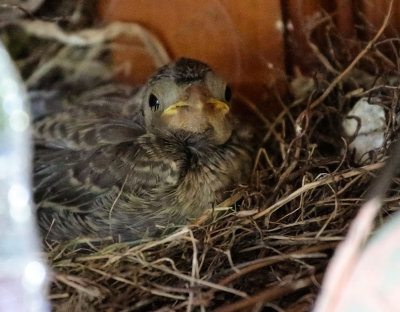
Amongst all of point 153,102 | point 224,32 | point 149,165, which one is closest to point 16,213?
point 149,165

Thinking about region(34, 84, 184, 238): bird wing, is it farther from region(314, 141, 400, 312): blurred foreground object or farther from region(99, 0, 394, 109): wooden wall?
region(314, 141, 400, 312): blurred foreground object

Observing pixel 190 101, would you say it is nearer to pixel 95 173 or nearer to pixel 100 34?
pixel 95 173

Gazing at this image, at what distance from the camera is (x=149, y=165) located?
4.25 ft

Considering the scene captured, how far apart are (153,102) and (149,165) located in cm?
18

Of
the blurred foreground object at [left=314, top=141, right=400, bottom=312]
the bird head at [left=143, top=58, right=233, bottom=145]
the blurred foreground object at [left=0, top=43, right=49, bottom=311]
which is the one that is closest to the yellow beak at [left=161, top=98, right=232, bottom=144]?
the bird head at [left=143, top=58, right=233, bottom=145]

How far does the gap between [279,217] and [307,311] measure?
1.04 ft

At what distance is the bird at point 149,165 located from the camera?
4.21ft

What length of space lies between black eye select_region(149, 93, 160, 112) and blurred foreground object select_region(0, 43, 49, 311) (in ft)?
1.60

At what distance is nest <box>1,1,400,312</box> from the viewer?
103 cm

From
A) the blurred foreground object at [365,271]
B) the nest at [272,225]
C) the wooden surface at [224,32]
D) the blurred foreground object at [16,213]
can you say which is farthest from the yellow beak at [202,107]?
the blurred foreground object at [365,271]

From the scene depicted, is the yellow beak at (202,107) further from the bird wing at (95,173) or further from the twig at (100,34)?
the twig at (100,34)

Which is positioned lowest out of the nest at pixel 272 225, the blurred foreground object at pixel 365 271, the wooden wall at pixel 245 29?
the nest at pixel 272 225

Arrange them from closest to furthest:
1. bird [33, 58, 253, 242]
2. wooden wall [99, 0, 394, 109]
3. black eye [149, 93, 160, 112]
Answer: bird [33, 58, 253, 242] < black eye [149, 93, 160, 112] < wooden wall [99, 0, 394, 109]

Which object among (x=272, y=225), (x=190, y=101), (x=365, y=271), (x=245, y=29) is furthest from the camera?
(x=245, y=29)
